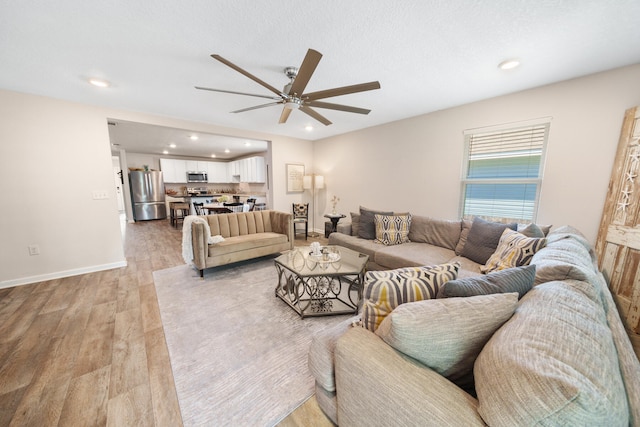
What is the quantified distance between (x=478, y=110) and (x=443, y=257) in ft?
6.89

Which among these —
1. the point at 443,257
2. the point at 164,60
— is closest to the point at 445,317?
the point at 443,257

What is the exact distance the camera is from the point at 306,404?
1.33m

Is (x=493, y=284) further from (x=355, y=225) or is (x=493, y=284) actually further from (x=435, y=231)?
(x=355, y=225)

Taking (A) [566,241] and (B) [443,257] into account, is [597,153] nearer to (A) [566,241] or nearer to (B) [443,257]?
(A) [566,241]

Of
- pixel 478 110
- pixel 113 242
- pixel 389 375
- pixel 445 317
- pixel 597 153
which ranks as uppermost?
pixel 478 110

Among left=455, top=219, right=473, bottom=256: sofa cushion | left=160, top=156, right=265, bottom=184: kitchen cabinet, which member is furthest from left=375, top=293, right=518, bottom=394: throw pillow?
left=160, top=156, right=265, bottom=184: kitchen cabinet

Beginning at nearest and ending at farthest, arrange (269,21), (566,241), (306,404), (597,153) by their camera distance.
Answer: (306,404) → (269,21) → (566,241) → (597,153)

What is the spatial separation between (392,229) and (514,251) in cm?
140

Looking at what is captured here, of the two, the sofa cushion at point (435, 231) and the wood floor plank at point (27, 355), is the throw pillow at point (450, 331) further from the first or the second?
the wood floor plank at point (27, 355)

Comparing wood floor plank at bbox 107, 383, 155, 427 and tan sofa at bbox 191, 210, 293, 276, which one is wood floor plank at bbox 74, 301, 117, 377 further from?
tan sofa at bbox 191, 210, 293, 276

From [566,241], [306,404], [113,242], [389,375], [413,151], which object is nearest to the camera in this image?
[389,375]

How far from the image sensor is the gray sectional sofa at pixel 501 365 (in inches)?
20.6

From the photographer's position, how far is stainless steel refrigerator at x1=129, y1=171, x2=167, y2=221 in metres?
6.93

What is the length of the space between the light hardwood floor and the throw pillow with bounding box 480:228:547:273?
1.81 meters
